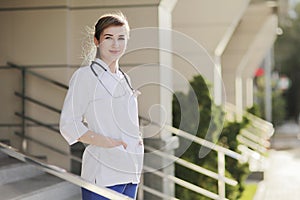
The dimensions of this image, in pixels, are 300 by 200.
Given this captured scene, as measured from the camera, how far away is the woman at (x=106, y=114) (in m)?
3.27

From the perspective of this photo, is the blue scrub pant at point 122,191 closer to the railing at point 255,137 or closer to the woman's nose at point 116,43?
the woman's nose at point 116,43

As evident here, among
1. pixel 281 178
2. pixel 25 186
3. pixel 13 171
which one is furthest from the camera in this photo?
pixel 281 178

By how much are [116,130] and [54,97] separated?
3863 mm

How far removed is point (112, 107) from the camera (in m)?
3.26

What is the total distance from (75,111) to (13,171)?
8.80ft

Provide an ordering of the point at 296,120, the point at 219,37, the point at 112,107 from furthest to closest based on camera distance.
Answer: the point at 296,120 < the point at 219,37 < the point at 112,107

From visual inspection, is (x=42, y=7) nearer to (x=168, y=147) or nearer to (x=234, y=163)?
(x=168, y=147)

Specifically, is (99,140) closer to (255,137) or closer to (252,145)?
(252,145)

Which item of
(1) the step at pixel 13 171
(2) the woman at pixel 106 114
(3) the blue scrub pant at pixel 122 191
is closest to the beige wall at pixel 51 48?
(1) the step at pixel 13 171

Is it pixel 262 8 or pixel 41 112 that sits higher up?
pixel 262 8

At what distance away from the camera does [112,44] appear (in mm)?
3350

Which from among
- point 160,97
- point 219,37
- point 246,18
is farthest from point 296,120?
point 160,97

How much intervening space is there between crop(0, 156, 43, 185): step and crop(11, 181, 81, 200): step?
0.39 meters

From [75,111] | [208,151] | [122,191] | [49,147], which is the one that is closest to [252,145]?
[208,151]
